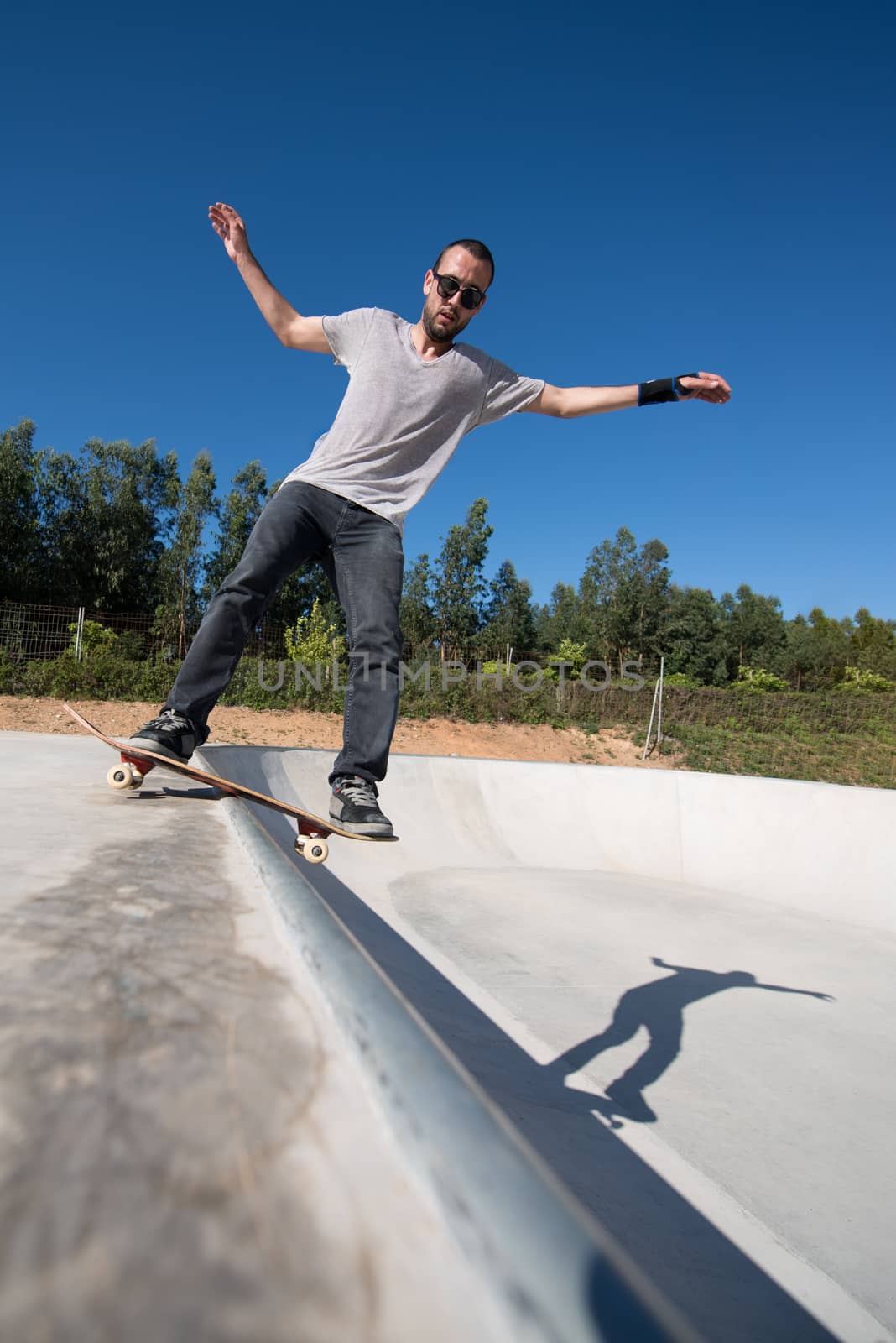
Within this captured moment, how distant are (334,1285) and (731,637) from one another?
5681cm

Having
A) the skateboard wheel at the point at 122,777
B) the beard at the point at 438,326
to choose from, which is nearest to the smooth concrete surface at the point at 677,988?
the skateboard wheel at the point at 122,777

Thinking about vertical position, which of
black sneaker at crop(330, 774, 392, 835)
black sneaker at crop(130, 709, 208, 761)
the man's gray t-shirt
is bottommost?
black sneaker at crop(330, 774, 392, 835)

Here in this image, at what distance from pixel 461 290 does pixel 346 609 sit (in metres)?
1.16

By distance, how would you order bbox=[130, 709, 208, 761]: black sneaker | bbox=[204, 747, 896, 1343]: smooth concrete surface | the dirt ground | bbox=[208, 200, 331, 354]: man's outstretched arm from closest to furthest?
1. bbox=[204, 747, 896, 1343]: smooth concrete surface
2. bbox=[130, 709, 208, 761]: black sneaker
3. bbox=[208, 200, 331, 354]: man's outstretched arm
4. the dirt ground

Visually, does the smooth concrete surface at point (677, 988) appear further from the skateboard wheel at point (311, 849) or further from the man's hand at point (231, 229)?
the man's hand at point (231, 229)

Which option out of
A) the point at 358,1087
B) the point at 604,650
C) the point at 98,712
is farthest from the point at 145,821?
the point at 604,650

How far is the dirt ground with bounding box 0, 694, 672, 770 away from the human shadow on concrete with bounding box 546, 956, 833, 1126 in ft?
21.7

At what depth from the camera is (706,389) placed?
9.36 feet

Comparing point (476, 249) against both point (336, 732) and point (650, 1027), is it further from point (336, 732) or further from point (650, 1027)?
point (336, 732)

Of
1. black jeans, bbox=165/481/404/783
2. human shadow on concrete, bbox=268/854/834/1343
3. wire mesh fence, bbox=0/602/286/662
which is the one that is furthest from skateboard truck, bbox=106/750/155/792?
wire mesh fence, bbox=0/602/286/662

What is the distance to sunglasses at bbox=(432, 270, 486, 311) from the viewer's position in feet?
8.27

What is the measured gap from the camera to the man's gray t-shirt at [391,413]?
8.25 ft

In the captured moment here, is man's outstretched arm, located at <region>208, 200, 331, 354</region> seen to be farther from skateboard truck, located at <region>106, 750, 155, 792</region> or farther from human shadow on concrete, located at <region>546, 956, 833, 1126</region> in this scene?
Answer: human shadow on concrete, located at <region>546, 956, 833, 1126</region>

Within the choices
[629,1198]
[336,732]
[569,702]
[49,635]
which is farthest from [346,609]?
[569,702]
